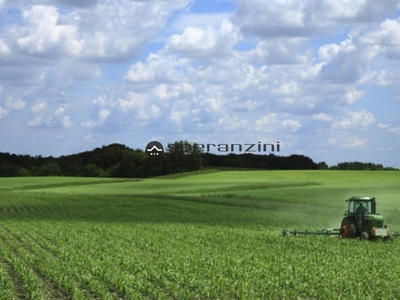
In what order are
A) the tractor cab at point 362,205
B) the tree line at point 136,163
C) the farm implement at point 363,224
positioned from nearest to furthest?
1. the farm implement at point 363,224
2. the tractor cab at point 362,205
3. the tree line at point 136,163

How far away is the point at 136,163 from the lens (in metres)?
125

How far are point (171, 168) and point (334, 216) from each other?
72764mm

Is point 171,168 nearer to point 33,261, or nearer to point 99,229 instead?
point 99,229

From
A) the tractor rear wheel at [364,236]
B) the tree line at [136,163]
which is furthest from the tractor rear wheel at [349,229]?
the tree line at [136,163]

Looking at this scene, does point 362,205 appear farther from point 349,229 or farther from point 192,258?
point 192,258

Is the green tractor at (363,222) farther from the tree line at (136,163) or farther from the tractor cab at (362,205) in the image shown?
the tree line at (136,163)

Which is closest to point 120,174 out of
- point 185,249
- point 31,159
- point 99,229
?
point 31,159

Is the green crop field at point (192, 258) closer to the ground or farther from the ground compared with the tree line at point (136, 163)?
closer to the ground

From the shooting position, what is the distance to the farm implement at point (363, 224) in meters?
29.1

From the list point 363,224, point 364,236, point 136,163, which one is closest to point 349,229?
point 363,224

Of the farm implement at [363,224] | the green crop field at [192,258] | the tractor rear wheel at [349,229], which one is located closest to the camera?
the green crop field at [192,258]

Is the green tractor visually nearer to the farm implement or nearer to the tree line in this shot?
the farm implement

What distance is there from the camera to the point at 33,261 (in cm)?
2234

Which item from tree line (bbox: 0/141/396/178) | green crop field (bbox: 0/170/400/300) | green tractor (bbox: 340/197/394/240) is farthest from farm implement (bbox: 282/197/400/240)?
tree line (bbox: 0/141/396/178)
